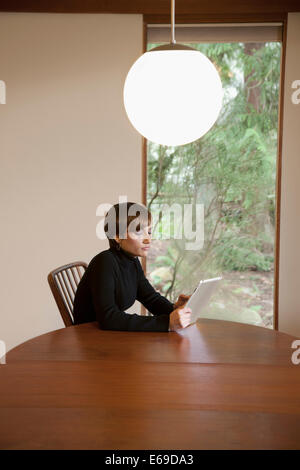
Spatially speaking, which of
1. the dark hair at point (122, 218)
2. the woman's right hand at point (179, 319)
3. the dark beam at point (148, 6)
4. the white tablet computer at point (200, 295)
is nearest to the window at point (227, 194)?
the dark beam at point (148, 6)

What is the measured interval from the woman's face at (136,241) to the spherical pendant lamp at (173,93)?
22.0 inches

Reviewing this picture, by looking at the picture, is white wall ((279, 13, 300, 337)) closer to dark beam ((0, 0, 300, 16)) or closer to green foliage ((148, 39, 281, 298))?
green foliage ((148, 39, 281, 298))

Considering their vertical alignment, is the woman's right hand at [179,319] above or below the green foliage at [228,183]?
below

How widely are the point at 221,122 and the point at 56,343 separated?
7.12ft

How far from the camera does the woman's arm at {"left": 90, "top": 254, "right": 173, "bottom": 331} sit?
6.39 ft

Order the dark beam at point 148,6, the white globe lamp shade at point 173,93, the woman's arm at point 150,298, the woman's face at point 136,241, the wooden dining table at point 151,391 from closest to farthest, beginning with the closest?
1. the wooden dining table at point 151,391
2. the white globe lamp shade at point 173,93
3. the woman's face at point 136,241
4. the woman's arm at point 150,298
5. the dark beam at point 148,6

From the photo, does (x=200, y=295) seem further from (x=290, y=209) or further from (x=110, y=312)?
(x=290, y=209)

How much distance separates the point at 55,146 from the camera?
3.49m

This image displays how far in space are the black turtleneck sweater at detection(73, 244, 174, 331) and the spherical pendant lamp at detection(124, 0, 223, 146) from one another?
24.2 inches

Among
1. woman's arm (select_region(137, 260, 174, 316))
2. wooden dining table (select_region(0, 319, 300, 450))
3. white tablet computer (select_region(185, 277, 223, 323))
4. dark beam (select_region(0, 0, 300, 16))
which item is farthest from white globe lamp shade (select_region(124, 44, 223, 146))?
dark beam (select_region(0, 0, 300, 16))

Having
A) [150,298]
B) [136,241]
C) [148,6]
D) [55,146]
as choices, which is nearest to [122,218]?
[136,241]

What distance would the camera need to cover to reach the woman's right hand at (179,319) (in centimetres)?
192

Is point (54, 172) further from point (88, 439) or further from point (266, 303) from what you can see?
point (88, 439)

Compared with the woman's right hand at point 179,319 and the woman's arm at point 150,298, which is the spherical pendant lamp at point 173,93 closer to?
the woman's right hand at point 179,319
